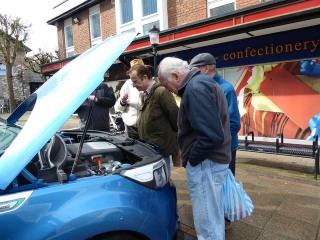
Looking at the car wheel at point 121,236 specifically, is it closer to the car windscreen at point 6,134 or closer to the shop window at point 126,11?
the car windscreen at point 6,134

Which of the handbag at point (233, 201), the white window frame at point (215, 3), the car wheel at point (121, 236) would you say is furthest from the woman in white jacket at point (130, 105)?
the white window frame at point (215, 3)

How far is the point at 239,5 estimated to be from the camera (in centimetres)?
739

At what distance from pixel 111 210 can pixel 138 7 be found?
955 centimetres

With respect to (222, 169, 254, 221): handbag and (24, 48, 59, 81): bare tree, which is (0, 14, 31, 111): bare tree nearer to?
(24, 48, 59, 81): bare tree

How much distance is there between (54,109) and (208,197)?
131cm

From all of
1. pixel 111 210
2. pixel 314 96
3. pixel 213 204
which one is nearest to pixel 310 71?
pixel 314 96

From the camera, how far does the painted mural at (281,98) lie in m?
6.39

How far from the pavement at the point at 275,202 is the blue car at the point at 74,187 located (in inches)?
39.0

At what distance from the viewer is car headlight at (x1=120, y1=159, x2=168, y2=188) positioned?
193 cm

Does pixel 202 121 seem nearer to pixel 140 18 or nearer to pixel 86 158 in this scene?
pixel 86 158

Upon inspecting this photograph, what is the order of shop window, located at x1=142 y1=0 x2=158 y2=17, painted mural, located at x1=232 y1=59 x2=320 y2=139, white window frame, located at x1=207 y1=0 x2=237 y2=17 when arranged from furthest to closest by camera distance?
shop window, located at x1=142 y1=0 x2=158 y2=17
white window frame, located at x1=207 y1=0 x2=237 y2=17
painted mural, located at x1=232 y1=59 x2=320 y2=139

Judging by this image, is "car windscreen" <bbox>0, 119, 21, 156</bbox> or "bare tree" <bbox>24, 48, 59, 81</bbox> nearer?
"car windscreen" <bbox>0, 119, 21, 156</bbox>

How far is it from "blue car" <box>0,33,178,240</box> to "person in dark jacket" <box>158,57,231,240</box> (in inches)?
9.6

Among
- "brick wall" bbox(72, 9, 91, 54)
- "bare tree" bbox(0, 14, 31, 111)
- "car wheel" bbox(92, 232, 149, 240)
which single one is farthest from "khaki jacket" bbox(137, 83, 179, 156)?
"bare tree" bbox(0, 14, 31, 111)
